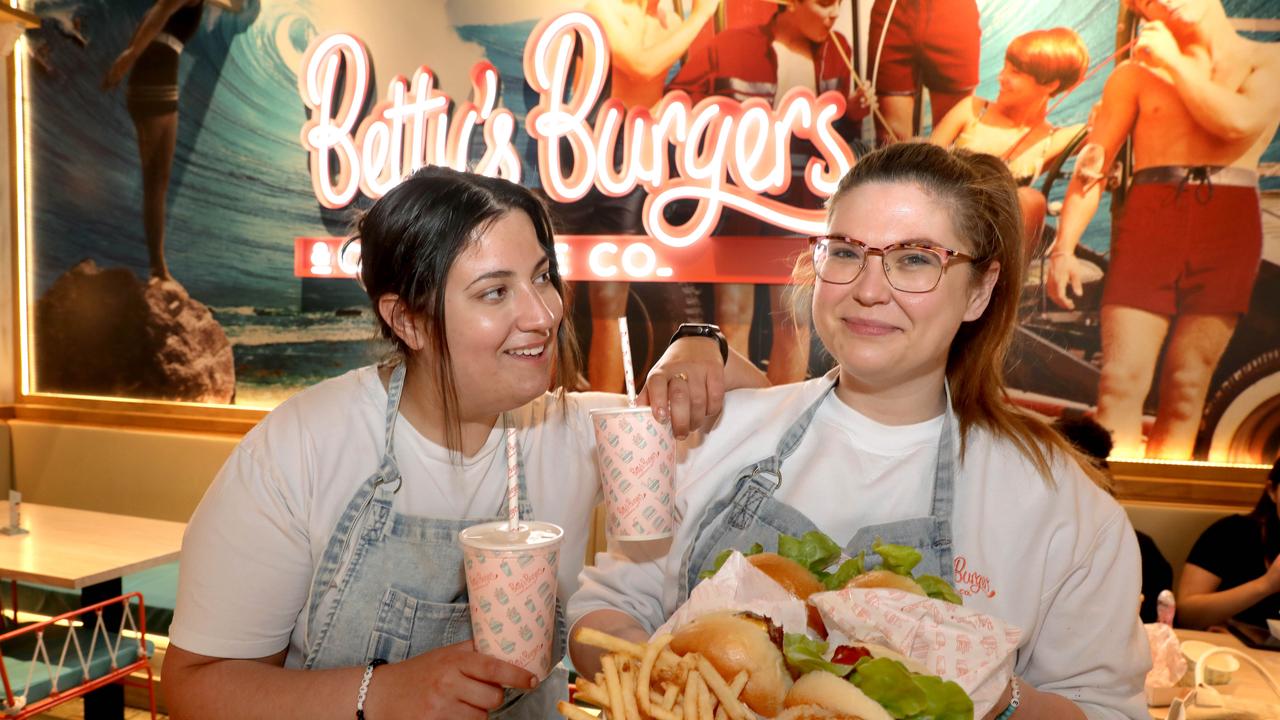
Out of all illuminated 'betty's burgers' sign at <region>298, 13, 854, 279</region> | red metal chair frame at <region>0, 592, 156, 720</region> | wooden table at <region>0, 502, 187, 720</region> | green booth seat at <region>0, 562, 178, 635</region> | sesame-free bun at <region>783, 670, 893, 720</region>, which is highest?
illuminated 'betty's burgers' sign at <region>298, 13, 854, 279</region>

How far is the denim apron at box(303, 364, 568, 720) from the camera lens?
5.15ft

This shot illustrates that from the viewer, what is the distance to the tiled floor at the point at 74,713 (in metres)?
4.08

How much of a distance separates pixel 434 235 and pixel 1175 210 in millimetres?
3720

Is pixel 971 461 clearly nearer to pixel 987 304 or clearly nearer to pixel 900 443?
pixel 900 443

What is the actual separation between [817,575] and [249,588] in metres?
0.98

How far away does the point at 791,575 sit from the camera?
1.13 metres

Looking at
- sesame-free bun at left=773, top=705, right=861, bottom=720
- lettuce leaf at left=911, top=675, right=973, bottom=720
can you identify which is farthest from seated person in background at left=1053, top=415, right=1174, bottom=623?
sesame-free bun at left=773, top=705, right=861, bottom=720

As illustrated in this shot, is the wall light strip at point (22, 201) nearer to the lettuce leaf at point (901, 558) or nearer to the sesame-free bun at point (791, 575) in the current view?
the sesame-free bun at point (791, 575)

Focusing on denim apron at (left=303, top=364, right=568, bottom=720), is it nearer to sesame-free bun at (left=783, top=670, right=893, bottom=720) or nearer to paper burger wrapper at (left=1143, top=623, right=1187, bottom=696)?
sesame-free bun at (left=783, top=670, right=893, bottom=720)

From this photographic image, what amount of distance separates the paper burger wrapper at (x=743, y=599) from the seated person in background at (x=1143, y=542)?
9.30 feet

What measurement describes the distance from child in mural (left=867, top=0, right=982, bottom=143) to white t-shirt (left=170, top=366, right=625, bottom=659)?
322 centimetres

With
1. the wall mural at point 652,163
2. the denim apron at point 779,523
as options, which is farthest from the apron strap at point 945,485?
the wall mural at point 652,163

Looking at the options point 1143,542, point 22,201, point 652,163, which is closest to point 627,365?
point 1143,542

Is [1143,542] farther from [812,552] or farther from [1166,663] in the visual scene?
[812,552]
